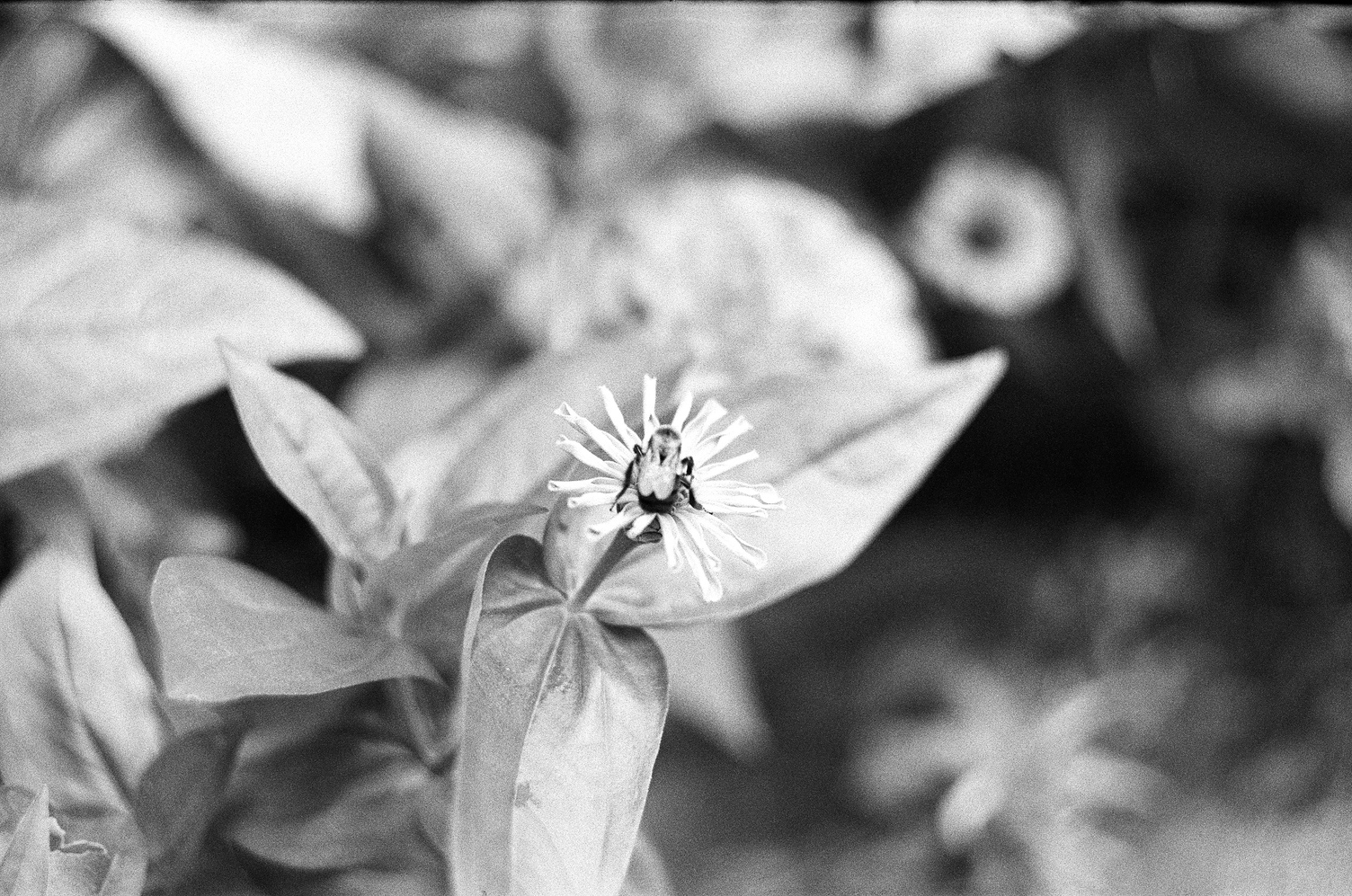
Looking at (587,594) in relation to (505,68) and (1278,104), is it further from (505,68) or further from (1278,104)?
(1278,104)

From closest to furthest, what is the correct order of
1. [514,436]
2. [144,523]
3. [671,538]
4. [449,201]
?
[671,538] < [514,436] < [144,523] < [449,201]

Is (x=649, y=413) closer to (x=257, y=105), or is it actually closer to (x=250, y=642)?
(x=250, y=642)

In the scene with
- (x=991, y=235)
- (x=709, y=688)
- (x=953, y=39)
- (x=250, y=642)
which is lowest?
(x=709, y=688)

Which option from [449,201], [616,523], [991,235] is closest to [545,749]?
[616,523]

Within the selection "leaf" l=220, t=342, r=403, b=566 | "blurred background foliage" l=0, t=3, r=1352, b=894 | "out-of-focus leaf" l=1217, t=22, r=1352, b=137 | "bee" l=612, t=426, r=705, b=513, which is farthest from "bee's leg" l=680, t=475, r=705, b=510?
"out-of-focus leaf" l=1217, t=22, r=1352, b=137

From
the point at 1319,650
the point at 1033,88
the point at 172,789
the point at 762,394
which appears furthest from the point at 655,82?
the point at 1319,650

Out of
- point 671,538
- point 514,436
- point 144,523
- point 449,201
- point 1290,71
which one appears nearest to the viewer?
point 671,538

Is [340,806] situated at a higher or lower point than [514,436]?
lower
